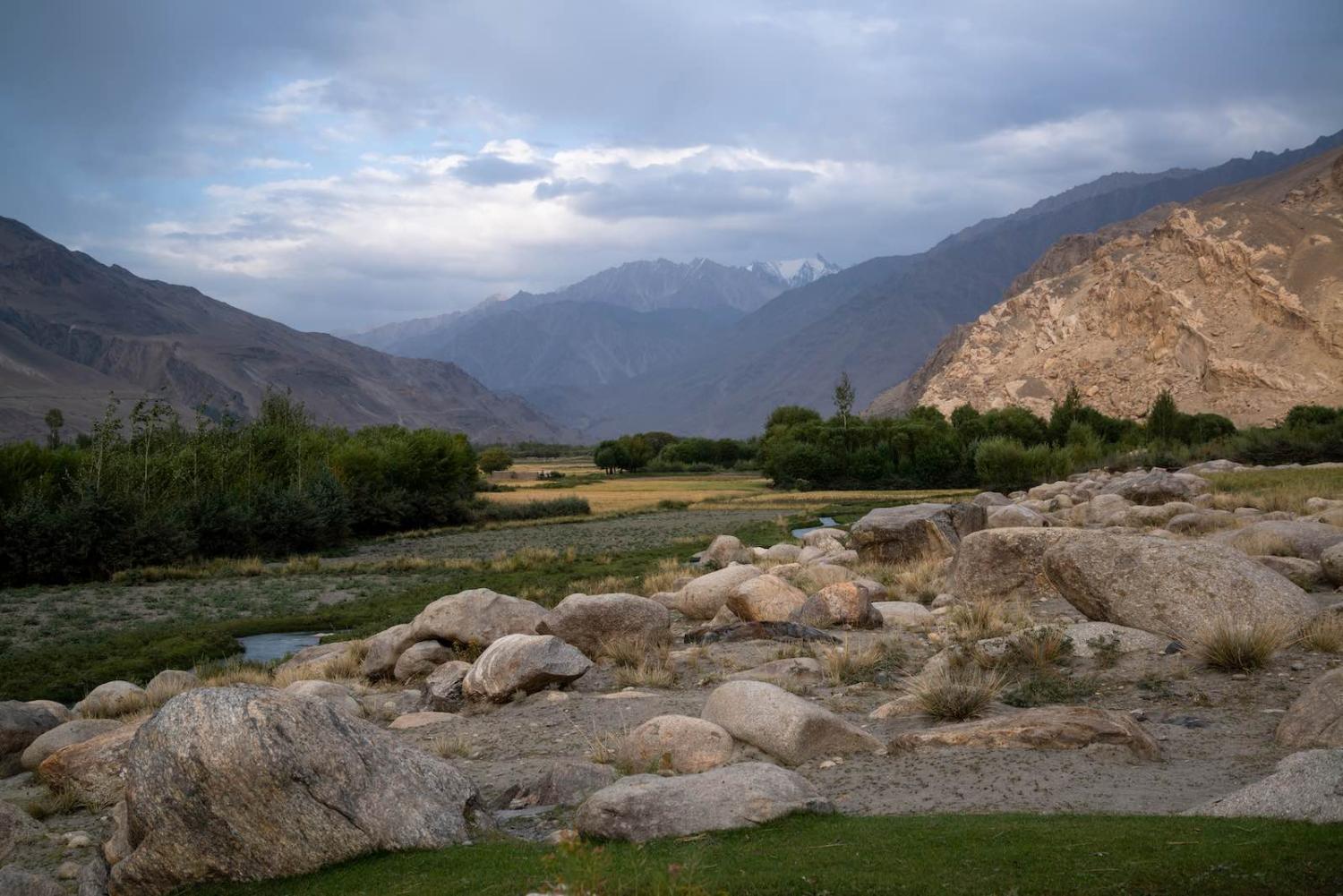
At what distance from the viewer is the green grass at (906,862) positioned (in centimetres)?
563

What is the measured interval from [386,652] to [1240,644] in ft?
45.3

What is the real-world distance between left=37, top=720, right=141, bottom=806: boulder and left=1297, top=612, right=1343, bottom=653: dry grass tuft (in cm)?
1401

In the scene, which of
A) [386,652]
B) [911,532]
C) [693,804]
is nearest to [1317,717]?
[693,804]

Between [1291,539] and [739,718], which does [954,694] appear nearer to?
[739,718]

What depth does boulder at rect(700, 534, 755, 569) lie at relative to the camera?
31.0 metres

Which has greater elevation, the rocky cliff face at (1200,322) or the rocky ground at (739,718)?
the rocky cliff face at (1200,322)

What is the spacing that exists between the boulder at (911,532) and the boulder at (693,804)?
17279 millimetres

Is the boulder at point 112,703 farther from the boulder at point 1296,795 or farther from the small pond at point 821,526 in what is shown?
the small pond at point 821,526

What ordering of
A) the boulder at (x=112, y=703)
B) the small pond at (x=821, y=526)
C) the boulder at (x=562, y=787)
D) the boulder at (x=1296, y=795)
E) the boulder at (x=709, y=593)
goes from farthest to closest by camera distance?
the small pond at (x=821, y=526)
the boulder at (x=709, y=593)
the boulder at (x=112, y=703)
the boulder at (x=562, y=787)
the boulder at (x=1296, y=795)

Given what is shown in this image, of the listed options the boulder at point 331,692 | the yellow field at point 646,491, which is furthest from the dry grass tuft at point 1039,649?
the yellow field at point 646,491

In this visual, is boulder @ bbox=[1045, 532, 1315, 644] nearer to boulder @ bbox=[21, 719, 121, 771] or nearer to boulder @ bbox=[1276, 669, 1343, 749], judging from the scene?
boulder @ bbox=[1276, 669, 1343, 749]

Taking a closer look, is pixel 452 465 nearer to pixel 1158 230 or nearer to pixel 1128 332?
pixel 1128 332

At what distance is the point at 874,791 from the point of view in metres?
9.00

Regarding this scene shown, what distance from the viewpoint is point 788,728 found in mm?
10289
